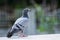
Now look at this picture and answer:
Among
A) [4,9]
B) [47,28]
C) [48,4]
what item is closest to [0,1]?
[4,9]

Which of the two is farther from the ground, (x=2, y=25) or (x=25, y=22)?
(x=25, y=22)

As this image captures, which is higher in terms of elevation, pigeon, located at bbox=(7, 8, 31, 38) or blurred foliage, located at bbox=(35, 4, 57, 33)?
pigeon, located at bbox=(7, 8, 31, 38)

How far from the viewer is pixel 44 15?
5.18 m

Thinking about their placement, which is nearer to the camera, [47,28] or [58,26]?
[47,28]

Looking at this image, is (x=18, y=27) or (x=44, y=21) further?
(x=44, y=21)

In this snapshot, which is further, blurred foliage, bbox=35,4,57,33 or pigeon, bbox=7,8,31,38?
blurred foliage, bbox=35,4,57,33

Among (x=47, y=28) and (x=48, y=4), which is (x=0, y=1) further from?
(x=47, y=28)

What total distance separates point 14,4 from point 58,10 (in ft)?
3.54

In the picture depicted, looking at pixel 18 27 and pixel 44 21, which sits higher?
pixel 18 27

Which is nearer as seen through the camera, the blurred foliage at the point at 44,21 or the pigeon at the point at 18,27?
the pigeon at the point at 18,27

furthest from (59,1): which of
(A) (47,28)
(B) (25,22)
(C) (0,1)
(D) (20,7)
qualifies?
(B) (25,22)

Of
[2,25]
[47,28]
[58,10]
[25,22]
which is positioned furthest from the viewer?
[58,10]

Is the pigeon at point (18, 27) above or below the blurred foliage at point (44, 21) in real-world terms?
above

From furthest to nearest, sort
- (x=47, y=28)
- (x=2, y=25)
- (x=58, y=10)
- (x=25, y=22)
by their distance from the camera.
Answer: (x=58, y=10), (x=2, y=25), (x=47, y=28), (x=25, y=22)
